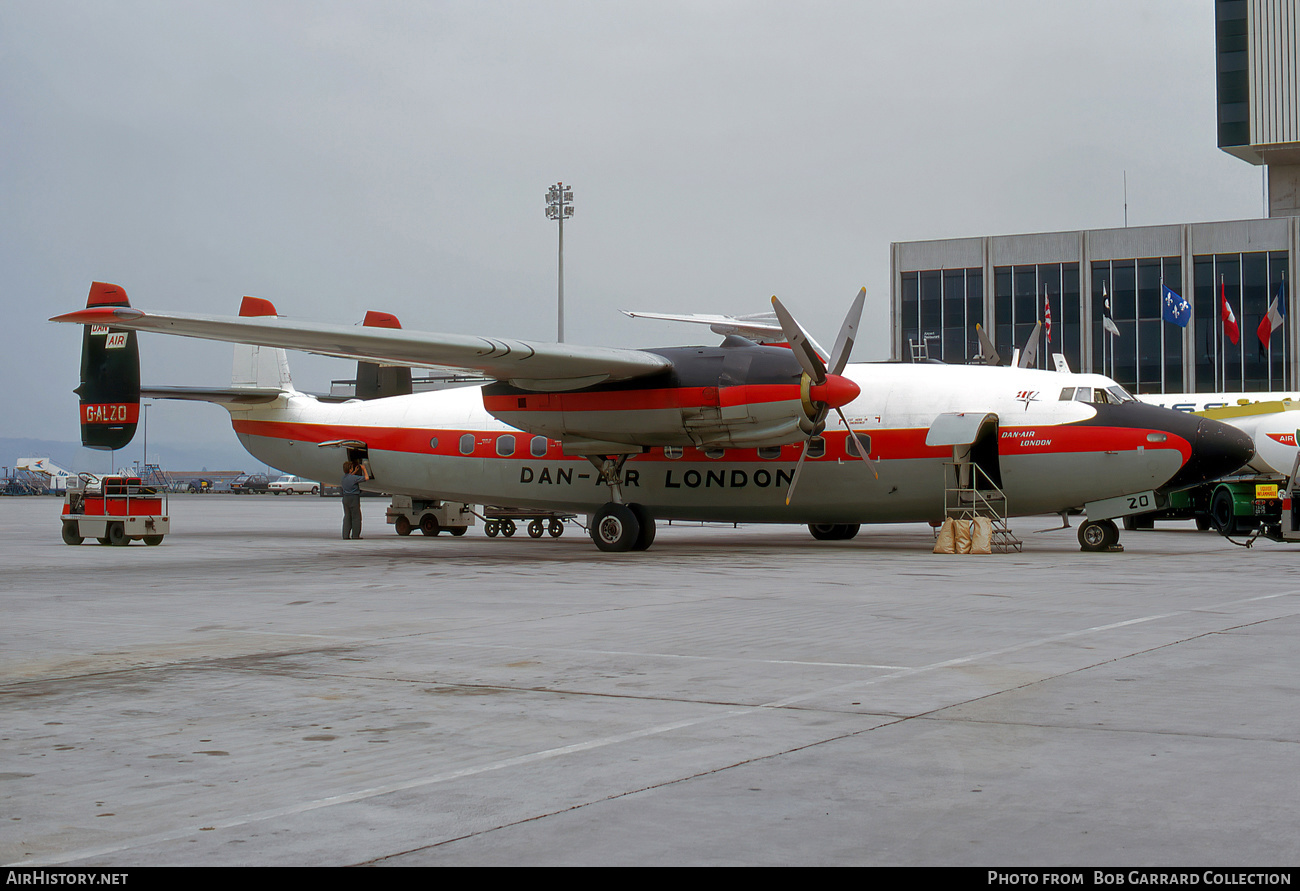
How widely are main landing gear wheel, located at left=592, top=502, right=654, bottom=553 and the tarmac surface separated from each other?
8327 millimetres

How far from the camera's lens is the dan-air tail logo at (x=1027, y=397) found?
2103cm

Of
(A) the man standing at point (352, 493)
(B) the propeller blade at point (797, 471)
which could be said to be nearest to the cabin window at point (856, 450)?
(B) the propeller blade at point (797, 471)

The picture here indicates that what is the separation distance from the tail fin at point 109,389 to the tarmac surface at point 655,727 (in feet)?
32.3

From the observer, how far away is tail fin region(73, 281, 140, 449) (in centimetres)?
2281

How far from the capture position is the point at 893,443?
2152 cm

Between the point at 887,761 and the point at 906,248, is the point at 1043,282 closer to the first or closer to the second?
the point at 906,248

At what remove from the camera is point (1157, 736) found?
5.77 meters

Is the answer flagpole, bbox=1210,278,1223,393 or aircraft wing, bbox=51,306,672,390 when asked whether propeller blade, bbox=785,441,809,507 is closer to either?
aircraft wing, bbox=51,306,672,390

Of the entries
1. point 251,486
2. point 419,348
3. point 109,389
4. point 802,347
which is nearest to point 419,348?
A: point 419,348

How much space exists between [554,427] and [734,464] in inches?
141

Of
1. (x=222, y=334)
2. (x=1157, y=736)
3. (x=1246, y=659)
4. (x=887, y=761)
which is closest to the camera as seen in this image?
(x=887, y=761)

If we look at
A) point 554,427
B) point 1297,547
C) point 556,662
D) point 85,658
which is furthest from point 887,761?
point 1297,547

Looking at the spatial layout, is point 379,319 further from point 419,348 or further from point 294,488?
point 294,488

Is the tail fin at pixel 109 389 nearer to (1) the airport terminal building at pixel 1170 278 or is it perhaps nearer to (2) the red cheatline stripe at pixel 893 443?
(2) the red cheatline stripe at pixel 893 443
